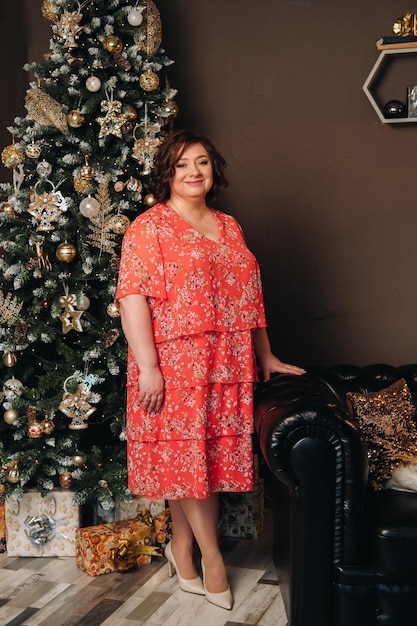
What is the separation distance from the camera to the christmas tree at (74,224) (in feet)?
10.2

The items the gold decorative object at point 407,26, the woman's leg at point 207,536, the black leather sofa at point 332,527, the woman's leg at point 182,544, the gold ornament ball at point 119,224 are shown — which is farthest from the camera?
the gold decorative object at point 407,26

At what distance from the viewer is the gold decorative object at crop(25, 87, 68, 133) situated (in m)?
3.12

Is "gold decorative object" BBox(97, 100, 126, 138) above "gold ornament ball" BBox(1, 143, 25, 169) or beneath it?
above

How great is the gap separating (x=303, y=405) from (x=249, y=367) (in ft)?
1.35

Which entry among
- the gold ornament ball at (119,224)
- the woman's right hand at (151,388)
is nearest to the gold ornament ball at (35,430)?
the woman's right hand at (151,388)

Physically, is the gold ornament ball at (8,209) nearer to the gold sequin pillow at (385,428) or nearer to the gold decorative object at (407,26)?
the gold sequin pillow at (385,428)

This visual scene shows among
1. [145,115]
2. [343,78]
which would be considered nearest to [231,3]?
[343,78]

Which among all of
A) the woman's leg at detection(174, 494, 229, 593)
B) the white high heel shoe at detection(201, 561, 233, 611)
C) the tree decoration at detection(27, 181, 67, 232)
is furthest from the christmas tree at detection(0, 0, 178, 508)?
the white high heel shoe at detection(201, 561, 233, 611)

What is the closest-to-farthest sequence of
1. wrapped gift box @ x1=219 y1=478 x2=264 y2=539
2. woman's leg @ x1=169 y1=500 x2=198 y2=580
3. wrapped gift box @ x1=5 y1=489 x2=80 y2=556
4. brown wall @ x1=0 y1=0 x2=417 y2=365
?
woman's leg @ x1=169 y1=500 x2=198 y2=580
wrapped gift box @ x1=5 y1=489 x2=80 y2=556
wrapped gift box @ x1=219 y1=478 x2=264 y2=539
brown wall @ x1=0 y1=0 x2=417 y2=365

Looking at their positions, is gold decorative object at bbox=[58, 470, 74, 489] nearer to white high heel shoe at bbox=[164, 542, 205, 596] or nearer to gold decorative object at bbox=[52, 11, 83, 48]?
white high heel shoe at bbox=[164, 542, 205, 596]

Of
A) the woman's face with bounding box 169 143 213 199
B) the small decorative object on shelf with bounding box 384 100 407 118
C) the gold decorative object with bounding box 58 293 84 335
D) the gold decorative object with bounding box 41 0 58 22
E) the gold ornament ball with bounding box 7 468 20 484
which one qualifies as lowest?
the gold ornament ball with bounding box 7 468 20 484

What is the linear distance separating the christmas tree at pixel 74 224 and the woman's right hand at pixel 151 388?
48 centimetres

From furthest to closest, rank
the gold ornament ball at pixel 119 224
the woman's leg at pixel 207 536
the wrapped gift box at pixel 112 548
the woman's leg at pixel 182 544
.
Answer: the gold ornament ball at pixel 119 224, the wrapped gift box at pixel 112 548, the woman's leg at pixel 182 544, the woman's leg at pixel 207 536

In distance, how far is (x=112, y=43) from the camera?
3.13 meters
